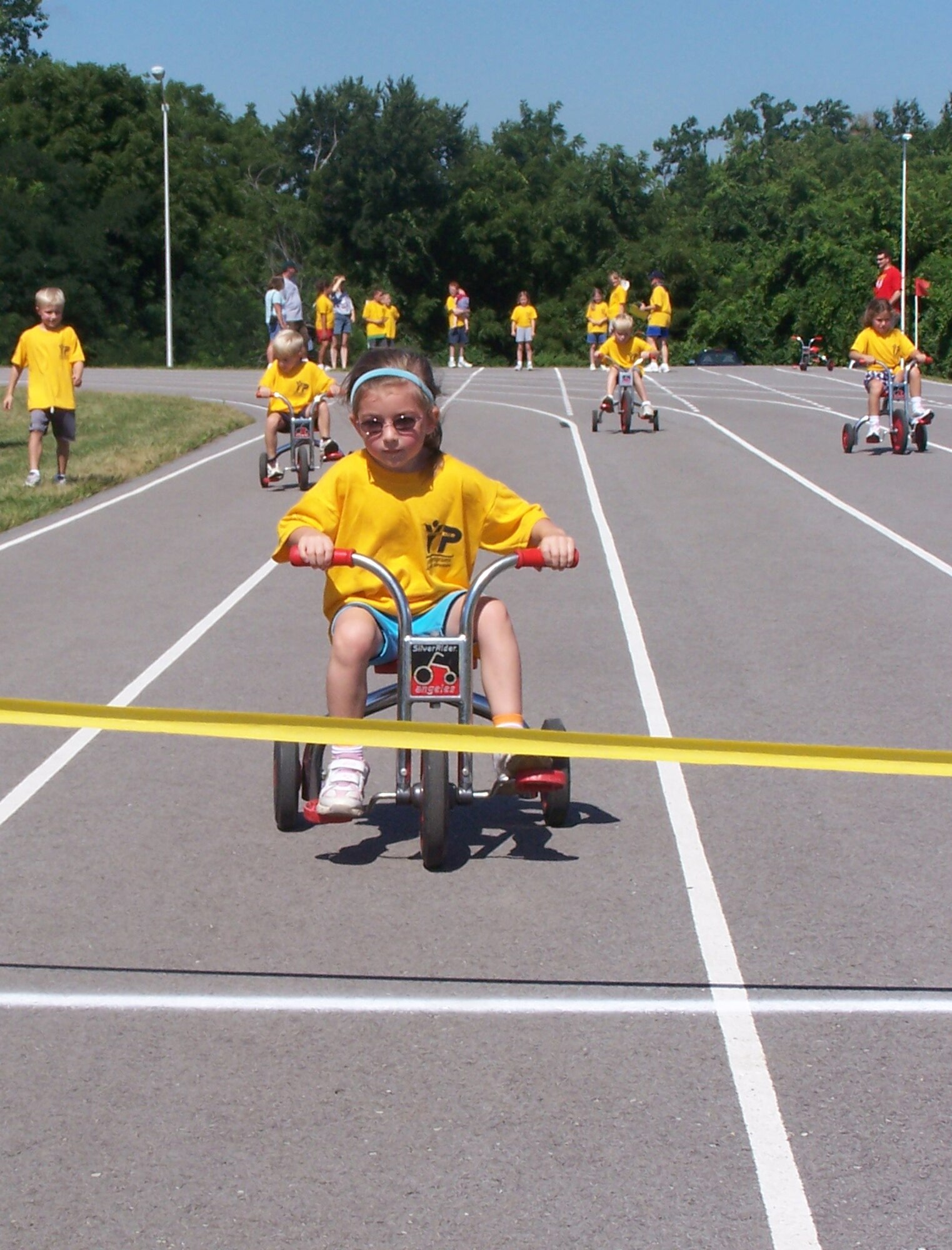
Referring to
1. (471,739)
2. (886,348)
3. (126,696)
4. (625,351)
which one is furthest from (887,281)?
(471,739)

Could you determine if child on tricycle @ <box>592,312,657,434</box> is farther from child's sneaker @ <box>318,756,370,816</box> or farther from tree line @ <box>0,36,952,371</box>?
tree line @ <box>0,36,952,371</box>

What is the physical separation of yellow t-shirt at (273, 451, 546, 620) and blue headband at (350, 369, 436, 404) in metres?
0.23

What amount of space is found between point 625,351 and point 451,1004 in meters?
18.5

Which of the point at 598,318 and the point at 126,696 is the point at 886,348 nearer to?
the point at 126,696

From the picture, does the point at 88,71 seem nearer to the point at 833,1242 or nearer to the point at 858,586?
the point at 858,586

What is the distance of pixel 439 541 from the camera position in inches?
222

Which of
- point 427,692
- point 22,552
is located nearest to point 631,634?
point 427,692

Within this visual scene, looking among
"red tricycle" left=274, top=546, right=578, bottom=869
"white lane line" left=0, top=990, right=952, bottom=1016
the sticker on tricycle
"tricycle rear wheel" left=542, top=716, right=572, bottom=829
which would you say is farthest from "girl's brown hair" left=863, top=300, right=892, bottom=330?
"white lane line" left=0, top=990, right=952, bottom=1016

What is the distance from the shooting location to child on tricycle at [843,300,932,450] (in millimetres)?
20141

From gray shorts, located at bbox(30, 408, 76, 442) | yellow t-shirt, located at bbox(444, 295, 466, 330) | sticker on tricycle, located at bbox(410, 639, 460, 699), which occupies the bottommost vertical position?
sticker on tricycle, located at bbox(410, 639, 460, 699)

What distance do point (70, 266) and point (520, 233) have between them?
906 inches

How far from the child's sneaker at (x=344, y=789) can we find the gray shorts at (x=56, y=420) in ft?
36.8

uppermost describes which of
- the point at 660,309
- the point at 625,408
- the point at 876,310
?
the point at 660,309

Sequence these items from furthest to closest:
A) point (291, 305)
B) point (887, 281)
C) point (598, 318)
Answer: point (598, 318) < point (291, 305) < point (887, 281)
